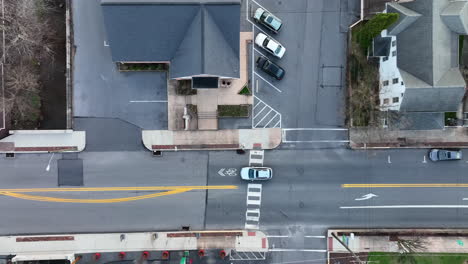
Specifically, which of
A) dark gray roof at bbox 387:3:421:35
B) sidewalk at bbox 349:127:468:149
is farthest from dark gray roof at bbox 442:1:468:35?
sidewalk at bbox 349:127:468:149

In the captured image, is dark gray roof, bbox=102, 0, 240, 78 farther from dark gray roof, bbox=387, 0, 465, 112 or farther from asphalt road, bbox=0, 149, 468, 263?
dark gray roof, bbox=387, 0, 465, 112

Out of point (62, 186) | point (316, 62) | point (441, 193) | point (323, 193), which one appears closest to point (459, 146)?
point (441, 193)

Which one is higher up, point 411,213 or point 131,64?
point 131,64

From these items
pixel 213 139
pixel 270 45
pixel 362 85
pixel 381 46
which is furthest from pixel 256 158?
pixel 381 46

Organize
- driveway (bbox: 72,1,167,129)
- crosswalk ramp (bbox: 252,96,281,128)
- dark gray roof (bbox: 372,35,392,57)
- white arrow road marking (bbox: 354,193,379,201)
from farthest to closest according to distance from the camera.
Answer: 1. white arrow road marking (bbox: 354,193,379,201)
2. crosswalk ramp (bbox: 252,96,281,128)
3. driveway (bbox: 72,1,167,129)
4. dark gray roof (bbox: 372,35,392,57)

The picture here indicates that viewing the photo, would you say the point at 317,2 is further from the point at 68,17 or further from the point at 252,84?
the point at 68,17

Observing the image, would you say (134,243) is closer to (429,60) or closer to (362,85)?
(362,85)
